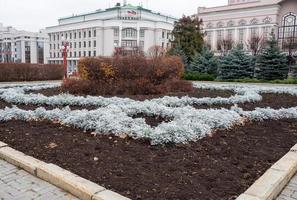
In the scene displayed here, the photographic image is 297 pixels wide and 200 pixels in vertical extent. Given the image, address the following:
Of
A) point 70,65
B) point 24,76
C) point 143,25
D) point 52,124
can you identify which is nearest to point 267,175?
point 52,124

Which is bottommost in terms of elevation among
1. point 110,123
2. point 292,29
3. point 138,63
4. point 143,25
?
point 110,123

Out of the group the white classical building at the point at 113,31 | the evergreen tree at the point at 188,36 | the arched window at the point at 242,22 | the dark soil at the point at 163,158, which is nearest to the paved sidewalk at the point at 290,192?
the dark soil at the point at 163,158

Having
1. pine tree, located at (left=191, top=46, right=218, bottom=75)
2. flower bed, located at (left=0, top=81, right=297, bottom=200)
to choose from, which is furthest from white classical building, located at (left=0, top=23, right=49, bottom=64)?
flower bed, located at (left=0, top=81, right=297, bottom=200)

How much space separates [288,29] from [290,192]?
48058mm

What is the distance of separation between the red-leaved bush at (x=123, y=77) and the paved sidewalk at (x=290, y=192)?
745 centimetres

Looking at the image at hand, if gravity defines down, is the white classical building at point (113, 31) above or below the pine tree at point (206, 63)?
above

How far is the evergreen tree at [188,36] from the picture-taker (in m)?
32.0

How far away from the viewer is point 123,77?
447 inches

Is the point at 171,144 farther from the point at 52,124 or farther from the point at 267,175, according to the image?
the point at 52,124

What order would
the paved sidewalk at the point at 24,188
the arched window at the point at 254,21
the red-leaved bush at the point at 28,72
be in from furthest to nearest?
the arched window at the point at 254,21
the red-leaved bush at the point at 28,72
the paved sidewalk at the point at 24,188

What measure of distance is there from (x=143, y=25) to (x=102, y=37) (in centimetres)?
1113

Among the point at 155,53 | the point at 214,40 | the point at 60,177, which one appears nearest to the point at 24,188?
the point at 60,177

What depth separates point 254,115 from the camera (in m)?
6.66

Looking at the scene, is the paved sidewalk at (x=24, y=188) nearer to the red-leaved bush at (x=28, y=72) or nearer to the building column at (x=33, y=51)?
the red-leaved bush at (x=28, y=72)
